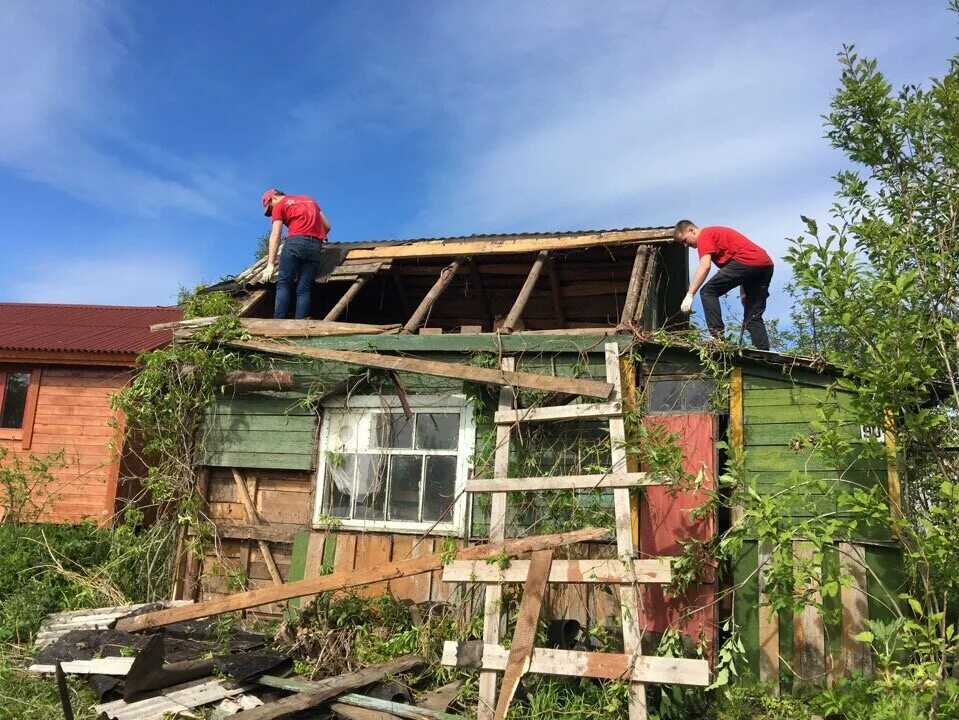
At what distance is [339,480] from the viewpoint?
7707 mm

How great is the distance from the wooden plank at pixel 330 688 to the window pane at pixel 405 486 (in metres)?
1.52

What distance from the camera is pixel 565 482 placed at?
6.08 meters

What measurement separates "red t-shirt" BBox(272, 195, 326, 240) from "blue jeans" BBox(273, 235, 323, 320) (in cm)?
10

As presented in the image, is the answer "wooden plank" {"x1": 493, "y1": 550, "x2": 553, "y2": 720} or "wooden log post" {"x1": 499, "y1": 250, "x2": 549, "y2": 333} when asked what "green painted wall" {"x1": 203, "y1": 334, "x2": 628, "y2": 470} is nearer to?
"wooden log post" {"x1": 499, "y1": 250, "x2": 549, "y2": 333}

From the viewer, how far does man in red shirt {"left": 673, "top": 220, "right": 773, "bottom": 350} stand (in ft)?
23.7

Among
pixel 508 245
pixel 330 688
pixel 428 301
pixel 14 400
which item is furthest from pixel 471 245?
pixel 14 400

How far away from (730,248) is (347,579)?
473 cm

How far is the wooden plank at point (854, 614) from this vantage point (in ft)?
19.1

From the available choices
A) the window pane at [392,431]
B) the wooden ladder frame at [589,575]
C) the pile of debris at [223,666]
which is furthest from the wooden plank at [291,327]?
the pile of debris at [223,666]

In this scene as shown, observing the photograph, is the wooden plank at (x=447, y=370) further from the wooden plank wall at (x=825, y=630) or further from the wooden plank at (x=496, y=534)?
the wooden plank wall at (x=825, y=630)

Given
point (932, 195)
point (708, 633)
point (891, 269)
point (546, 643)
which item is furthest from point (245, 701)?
point (932, 195)

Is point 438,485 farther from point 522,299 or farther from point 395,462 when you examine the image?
point 522,299

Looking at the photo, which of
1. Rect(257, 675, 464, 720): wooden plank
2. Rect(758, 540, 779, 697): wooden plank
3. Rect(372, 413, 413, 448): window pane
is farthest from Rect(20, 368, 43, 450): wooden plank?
Rect(758, 540, 779, 697): wooden plank

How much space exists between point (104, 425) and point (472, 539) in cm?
706
